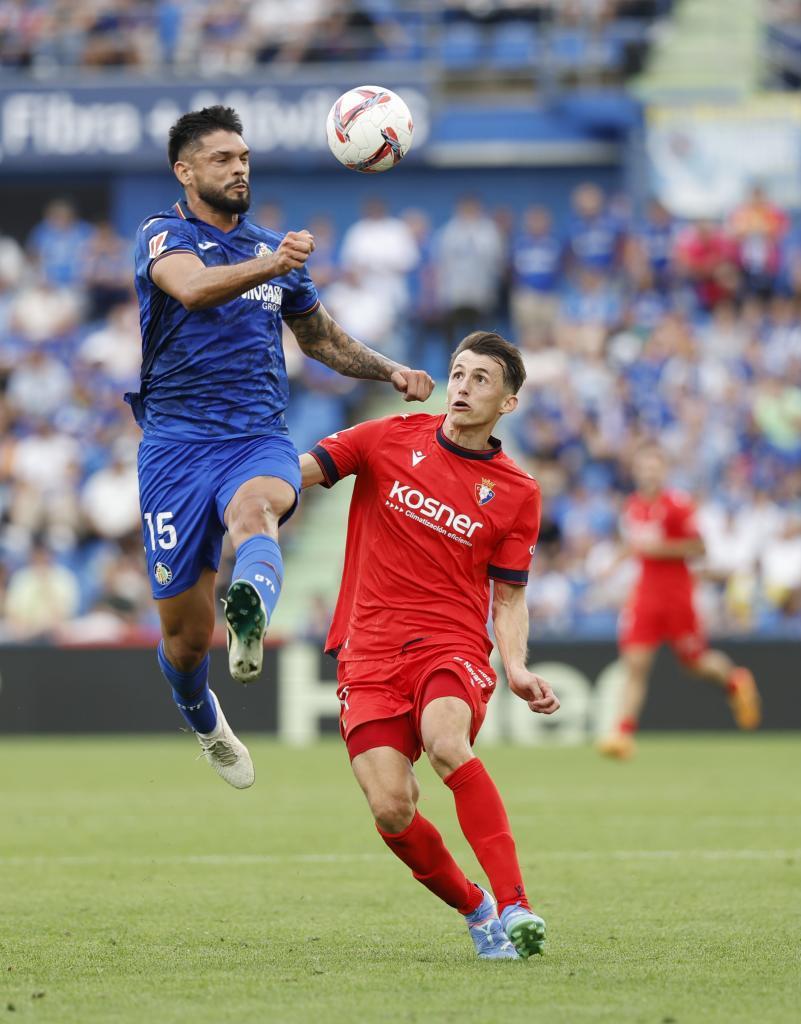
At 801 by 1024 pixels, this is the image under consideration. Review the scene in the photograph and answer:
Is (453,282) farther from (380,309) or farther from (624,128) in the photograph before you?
(624,128)

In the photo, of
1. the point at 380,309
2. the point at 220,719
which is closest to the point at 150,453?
the point at 220,719

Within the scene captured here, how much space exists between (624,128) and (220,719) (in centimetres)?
1751

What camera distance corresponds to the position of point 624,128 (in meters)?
24.5

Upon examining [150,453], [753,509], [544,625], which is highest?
[150,453]

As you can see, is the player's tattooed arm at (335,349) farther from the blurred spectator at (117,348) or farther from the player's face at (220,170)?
the blurred spectator at (117,348)

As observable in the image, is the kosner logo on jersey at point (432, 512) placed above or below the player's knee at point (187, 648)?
above

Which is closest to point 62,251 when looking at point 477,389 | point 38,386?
point 38,386

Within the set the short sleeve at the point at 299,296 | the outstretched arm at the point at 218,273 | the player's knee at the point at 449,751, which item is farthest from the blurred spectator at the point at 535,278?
the player's knee at the point at 449,751

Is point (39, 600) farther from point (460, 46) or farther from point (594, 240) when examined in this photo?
point (460, 46)

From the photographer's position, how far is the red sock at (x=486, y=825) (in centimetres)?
629

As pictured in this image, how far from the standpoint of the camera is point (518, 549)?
22.5 feet

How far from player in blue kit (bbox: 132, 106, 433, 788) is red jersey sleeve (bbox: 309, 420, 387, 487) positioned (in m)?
0.22

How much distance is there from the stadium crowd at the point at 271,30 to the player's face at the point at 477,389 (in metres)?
18.2

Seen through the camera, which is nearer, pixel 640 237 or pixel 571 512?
pixel 571 512
